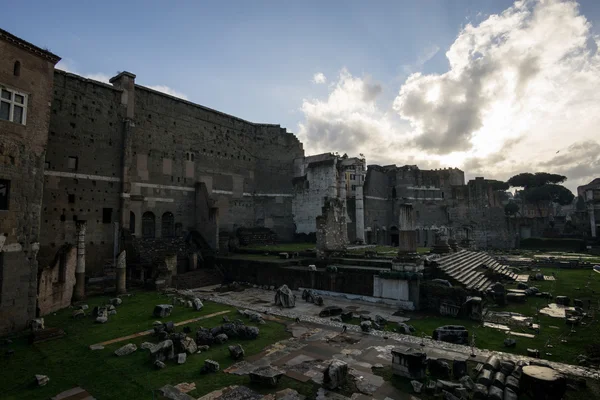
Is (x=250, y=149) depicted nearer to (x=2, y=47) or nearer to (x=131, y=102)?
(x=131, y=102)

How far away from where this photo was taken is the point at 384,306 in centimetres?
1352

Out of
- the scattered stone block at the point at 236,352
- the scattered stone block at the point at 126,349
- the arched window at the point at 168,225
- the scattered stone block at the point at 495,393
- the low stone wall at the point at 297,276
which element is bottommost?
the scattered stone block at the point at 126,349

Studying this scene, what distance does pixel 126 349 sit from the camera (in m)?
8.45

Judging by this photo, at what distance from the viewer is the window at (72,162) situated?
19.0 m

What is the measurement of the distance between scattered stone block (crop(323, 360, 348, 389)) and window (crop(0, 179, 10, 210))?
11701 mm

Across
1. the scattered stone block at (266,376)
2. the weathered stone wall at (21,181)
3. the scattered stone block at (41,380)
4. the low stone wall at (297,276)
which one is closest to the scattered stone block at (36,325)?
the weathered stone wall at (21,181)

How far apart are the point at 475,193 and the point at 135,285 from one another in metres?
40.2

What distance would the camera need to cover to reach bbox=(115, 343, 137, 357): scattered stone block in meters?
8.31

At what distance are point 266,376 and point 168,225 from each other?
20677 mm

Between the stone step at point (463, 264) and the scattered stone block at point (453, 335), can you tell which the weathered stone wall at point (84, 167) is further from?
the stone step at point (463, 264)

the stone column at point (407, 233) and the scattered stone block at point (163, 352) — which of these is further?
the stone column at point (407, 233)

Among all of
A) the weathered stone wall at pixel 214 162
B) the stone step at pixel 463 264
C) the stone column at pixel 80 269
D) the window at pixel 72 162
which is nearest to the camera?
the stone column at pixel 80 269

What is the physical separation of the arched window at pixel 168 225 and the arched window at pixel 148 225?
29.3 inches

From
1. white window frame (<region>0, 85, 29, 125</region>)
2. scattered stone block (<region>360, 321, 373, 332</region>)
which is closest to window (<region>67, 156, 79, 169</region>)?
white window frame (<region>0, 85, 29, 125</region>)
